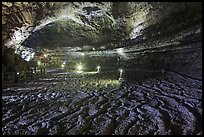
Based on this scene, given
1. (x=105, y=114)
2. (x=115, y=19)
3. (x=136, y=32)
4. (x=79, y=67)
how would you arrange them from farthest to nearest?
(x=79, y=67), (x=136, y=32), (x=115, y=19), (x=105, y=114)

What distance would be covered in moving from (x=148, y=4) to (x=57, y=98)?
6.61 metres

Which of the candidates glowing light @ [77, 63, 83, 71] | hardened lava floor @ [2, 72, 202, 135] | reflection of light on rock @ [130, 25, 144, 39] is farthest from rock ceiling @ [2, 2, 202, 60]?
glowing light @ [77, 63, 83, 71]

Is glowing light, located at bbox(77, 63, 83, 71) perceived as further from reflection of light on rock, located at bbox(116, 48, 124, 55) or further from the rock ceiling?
the rock ceiling

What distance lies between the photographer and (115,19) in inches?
504

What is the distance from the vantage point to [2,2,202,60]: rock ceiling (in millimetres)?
9945

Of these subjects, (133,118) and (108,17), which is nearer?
(133,118)

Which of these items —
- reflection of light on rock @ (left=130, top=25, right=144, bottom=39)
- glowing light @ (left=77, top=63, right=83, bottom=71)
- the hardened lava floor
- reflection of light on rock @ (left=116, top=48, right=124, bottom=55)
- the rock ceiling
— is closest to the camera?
the hardened lava floor

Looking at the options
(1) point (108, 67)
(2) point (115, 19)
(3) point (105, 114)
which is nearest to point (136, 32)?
(2) point (115, 19)

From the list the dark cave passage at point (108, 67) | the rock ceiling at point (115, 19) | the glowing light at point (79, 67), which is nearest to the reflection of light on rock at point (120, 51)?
the dark cave passage at point (108, 67)

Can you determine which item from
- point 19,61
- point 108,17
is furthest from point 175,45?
point 19,61

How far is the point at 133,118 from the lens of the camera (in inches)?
190

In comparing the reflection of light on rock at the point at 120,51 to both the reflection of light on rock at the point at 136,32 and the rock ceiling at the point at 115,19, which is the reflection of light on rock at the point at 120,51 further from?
the reflection of light on rock at the point at 136,32

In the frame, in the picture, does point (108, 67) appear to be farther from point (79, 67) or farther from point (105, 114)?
point (105, 114)

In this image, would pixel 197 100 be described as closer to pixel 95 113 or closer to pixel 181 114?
pixel 181 114
